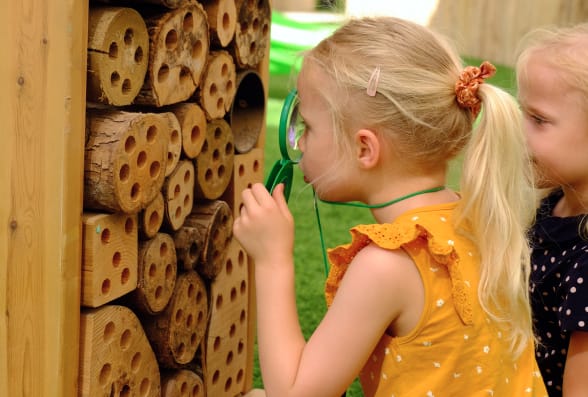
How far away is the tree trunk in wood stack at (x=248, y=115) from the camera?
198 cm

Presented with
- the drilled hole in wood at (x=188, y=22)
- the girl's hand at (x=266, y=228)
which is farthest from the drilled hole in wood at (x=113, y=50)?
the girl's hand at (x=266, y=228)

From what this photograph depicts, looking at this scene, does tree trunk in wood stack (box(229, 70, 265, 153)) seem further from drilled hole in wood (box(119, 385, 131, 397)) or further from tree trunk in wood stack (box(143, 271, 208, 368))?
drilled hole in wood (box(119, 385, 131, 397))

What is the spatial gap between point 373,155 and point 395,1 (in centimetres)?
679

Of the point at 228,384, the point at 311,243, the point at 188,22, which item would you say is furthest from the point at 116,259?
the point at 311,243

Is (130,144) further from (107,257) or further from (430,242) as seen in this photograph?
(430,242)

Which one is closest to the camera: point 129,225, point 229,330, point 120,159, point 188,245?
point 120,159

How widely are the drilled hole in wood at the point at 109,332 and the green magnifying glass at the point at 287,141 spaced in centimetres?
36

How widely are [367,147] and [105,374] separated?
23.5 inches

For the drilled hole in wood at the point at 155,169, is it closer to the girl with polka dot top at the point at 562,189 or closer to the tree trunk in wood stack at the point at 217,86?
the tree trunk in wood stack at the point at 217,86

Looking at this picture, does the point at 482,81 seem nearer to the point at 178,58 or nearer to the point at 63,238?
the point at 178,58

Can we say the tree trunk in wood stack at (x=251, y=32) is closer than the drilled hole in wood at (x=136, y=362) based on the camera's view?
No

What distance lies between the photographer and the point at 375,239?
4.13 ft

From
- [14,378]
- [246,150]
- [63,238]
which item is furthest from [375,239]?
[246,150]

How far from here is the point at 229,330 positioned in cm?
195
